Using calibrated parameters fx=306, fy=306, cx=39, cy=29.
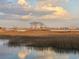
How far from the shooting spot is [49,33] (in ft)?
163

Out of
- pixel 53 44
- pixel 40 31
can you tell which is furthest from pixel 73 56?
pixel 40 31

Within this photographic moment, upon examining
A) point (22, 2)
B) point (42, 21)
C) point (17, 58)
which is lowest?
point (17, 58)

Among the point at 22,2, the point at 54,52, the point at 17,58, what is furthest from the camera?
the point at 22,2

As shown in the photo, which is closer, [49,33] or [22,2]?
[22,2]

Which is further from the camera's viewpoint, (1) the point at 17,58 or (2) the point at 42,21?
(2) the point at 42,21

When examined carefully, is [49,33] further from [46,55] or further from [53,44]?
[46,55]

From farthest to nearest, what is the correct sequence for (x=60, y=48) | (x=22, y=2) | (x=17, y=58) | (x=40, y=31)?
(x=40, y=31), (x=22, y=2), (x=60, y=48), (x=17, y=58)

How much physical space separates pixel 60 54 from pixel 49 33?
27.1m

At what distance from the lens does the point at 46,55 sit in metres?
22.5

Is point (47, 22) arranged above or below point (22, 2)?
below

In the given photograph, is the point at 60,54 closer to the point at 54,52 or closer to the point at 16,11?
the point at 54,52

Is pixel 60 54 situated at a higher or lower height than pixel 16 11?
lower

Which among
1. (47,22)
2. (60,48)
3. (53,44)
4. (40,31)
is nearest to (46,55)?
(60,48)

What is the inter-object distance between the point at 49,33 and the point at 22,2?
36.8 feet
